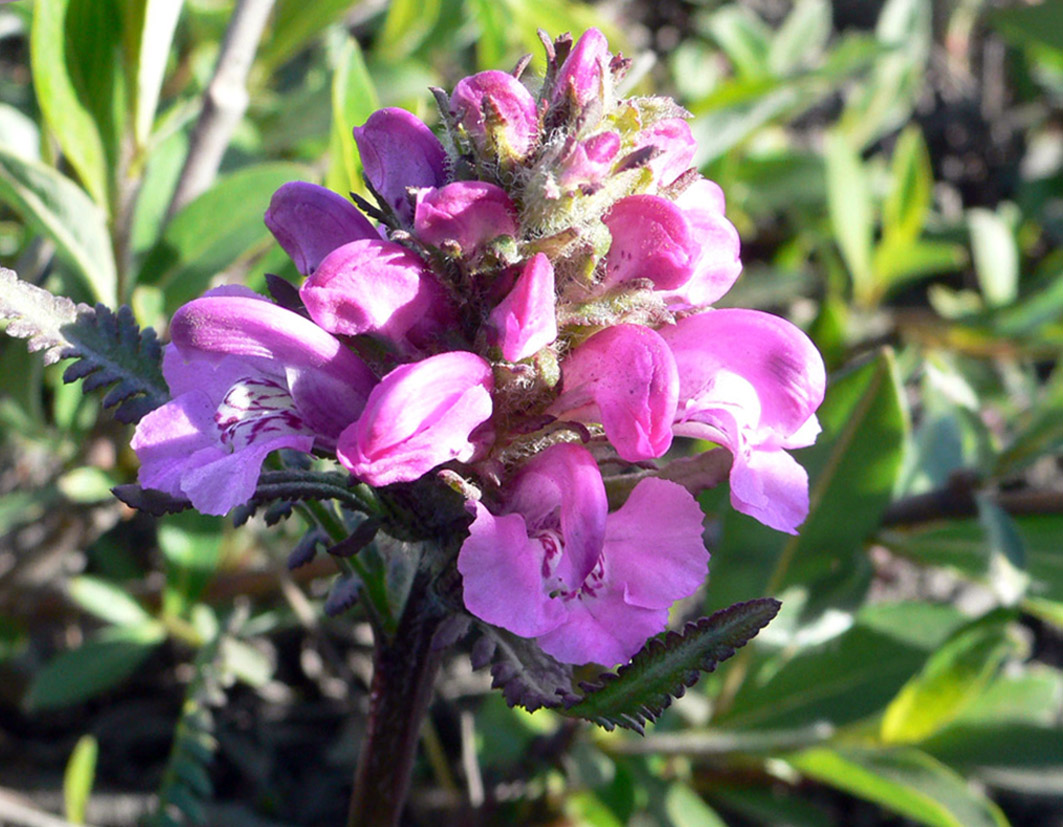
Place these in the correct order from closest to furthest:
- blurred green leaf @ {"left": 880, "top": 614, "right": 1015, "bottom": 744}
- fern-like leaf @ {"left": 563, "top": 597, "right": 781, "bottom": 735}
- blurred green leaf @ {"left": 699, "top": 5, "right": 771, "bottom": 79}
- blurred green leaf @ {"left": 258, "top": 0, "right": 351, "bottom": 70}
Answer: fern-like leaf @ {"left": 563, "top": 597, "right": 781, "bottom": 735}, blurred green leaf @ {"left": 880, "top": 614, "right": 1015, "bottom": 744}, blurred green leaf @ {"left": 258, "top": 0, "right": 351, "bottom": 70}, blurred green leaf @ {"left": 699, "top": 5, "right": 771, "bottom": 79}

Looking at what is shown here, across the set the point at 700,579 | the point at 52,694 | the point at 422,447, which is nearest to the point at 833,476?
the point at 700,579

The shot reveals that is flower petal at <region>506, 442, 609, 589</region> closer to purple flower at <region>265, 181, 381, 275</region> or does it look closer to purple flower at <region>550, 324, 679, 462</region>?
purple flower at <region>550, 324, 679, 462</region>

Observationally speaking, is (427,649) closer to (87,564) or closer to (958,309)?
(87,564)

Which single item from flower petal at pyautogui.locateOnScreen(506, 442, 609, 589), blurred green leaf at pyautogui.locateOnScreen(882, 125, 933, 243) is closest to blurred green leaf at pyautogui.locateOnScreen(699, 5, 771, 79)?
blurred green leaf at pyautogui.locateOnScreen(882, 125, 933, 243)

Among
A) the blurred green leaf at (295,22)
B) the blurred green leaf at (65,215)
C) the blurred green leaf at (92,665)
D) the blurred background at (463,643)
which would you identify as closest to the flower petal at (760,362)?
the blurred background at (463,643)

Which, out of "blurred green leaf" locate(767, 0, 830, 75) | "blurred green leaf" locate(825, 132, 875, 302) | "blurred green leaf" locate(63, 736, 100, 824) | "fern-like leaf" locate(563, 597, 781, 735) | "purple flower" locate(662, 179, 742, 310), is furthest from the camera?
"blurred green leaf" locate(767, 0, 830, 75)

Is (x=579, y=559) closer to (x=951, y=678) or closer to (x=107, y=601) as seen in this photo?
(x=951, y=678)
